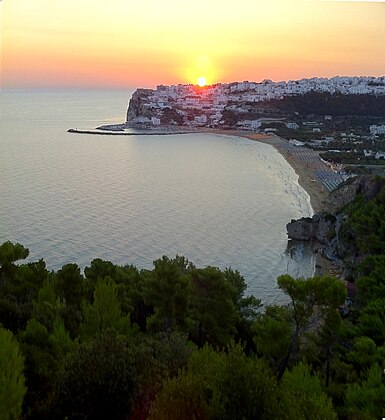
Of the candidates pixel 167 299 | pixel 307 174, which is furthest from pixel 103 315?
pixel 307 174

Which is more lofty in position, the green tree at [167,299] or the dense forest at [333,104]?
the dense forest at [333,104]

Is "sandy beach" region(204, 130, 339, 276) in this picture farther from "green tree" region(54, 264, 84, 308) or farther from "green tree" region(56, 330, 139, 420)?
"green tree" region(56, 330, 139, 420)

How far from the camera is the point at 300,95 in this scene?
35.8 metres

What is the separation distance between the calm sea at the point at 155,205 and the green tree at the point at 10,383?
4.91 m

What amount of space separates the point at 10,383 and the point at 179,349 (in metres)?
1.10

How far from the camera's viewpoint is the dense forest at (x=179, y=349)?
7.72 ft

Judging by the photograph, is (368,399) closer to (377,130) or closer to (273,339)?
(273,339)

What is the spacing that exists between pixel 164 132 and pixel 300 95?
1101cm

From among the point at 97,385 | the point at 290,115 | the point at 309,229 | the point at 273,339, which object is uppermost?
the point at 290,115

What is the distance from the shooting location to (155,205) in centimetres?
1306

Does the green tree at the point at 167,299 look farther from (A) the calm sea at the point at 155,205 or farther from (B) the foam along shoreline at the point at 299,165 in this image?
(B) the foam along shoreline at the point at 299,165

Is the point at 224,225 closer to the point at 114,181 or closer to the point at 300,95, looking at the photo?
the point at 114,181

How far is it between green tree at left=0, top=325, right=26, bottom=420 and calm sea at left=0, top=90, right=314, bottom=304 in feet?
16.1

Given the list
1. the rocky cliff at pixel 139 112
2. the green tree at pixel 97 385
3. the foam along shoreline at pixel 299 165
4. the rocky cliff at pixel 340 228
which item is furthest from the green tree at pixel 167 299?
the rocky cliff at pixel 139 112
